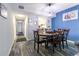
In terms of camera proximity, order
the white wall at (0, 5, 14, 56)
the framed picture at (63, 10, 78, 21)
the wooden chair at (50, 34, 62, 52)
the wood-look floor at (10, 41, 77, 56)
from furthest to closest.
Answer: the wooden chair at (50, 34, 62, 52) < the wood-look floor at (10, 41, 77, 56) < the framed picture at (63, 10, 78, 21) < the white wall at (0, 5, 14, 56)

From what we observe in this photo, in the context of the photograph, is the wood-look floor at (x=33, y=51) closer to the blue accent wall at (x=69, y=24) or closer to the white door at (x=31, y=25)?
the white door at (x=31, y=25)

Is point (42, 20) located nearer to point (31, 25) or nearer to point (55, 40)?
point (31, 25)

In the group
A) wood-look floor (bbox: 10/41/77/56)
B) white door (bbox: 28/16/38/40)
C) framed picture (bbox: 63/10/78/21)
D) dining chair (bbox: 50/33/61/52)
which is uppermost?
framed picture (bbox: 63/10/78/21)

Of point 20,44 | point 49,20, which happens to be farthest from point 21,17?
point 20,44

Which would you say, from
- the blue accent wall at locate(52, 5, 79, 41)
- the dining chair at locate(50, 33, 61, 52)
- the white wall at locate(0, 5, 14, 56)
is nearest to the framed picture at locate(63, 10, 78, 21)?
the blue accent wall at locate(52, 5, 79, 41)

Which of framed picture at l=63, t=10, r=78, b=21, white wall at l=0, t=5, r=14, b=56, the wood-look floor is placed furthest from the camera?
the wood-look floor

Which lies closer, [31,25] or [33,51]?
[31,25]

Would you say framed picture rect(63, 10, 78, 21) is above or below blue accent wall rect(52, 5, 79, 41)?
above

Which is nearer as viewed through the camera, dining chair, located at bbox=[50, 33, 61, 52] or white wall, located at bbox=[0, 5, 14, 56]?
white wall, located at bbox=[0, 5, 14, 56]

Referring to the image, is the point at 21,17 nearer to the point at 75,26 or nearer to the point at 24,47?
the point at 24,47

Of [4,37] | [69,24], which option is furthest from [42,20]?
[4,37]

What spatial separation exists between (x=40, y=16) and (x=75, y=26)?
95 cm

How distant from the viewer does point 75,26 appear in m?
2.41

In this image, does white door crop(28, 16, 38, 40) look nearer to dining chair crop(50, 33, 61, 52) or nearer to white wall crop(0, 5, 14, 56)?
white wall crop(0, 5, 14, 56)
